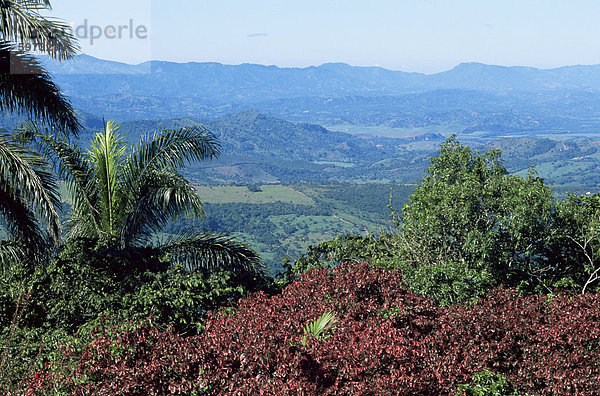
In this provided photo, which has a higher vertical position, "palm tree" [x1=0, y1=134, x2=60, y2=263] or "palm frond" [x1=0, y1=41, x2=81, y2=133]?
"palm frond" [x1=0, y1=41, x2=81, y2=133]

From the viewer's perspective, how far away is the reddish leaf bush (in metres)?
6.64

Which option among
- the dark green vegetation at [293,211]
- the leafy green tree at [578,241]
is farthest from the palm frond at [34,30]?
the dark green vegetation at [293,211]

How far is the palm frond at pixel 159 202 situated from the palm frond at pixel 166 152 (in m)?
0.22

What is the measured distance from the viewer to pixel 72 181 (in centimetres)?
1225

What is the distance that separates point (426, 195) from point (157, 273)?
6.59 metres

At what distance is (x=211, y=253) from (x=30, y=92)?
5110mm

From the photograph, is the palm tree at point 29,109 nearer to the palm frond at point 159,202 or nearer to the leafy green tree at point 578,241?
the palm frond at point 159,202

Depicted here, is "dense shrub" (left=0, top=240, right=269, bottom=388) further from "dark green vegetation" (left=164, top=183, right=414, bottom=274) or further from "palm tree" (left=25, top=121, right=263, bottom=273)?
"dark green vegetation" (left=164, top=183, right=414, bottom=274)

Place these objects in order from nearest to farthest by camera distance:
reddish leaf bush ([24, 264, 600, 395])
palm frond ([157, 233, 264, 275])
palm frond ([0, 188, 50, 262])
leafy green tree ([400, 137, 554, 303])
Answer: reddish leaf bush ([24, 264, 600, 395])
palm frond ([0, 188, 50, 262])
leafy green tree ([400, 137, 554, 303])
palm frond ([157, 233, 264, 275])

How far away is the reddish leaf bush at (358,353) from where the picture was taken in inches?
262

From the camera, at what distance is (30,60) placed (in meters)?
8.78

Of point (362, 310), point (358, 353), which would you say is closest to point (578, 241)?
point (362, 310)

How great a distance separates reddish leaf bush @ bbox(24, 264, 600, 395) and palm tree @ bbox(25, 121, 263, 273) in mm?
3353

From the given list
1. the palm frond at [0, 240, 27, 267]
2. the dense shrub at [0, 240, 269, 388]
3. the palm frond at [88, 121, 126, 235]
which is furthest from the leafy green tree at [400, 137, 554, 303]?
the palm frond at [0, 240, 27, 267]
